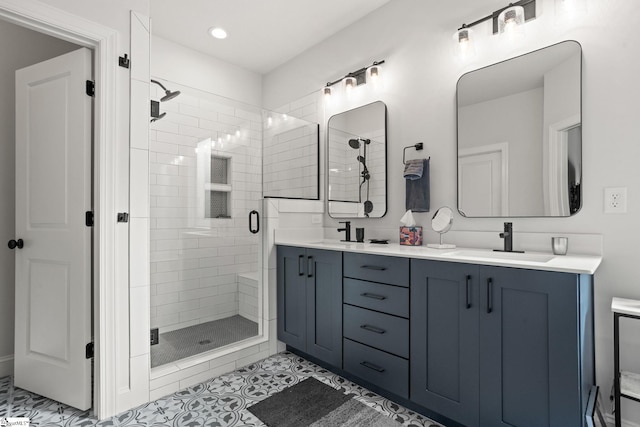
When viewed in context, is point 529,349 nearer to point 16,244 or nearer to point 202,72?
point 16,244

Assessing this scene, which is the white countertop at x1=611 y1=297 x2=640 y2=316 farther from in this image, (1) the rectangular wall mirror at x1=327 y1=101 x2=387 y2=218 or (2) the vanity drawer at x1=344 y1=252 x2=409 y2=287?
(1) the rectangular wall mirror at x1=327 y1=101 x2=387 y2=218

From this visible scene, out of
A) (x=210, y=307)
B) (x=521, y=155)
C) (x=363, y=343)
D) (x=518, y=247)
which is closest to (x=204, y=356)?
(x=210, y=307)

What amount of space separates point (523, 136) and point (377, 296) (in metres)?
1.31

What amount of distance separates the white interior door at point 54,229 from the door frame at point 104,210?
9 cm

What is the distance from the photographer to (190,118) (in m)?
2.45

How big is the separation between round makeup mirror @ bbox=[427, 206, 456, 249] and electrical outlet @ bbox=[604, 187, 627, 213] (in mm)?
781

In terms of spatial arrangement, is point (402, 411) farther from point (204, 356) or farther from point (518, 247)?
point (204, 356)

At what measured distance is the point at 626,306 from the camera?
1.45m

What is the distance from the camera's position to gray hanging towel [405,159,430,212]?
94.2 inches

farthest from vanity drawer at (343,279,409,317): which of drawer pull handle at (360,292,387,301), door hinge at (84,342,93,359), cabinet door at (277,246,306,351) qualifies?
door hinge at (84,342,93,359)

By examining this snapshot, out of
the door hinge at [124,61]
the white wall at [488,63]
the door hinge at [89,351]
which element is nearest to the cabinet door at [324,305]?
the white wall at [488,63]

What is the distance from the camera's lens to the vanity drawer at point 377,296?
188cm

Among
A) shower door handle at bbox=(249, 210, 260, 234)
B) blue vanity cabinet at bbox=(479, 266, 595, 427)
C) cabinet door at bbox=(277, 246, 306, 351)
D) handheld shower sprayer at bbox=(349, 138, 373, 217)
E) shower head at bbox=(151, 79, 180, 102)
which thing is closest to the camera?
blue vanity cabinet at bbox=(479, 266, 595, 427)

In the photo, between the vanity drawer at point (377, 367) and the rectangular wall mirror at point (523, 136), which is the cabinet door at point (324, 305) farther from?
the rectangular wall mirror at point (523, 136)
